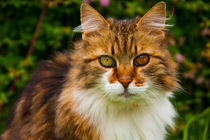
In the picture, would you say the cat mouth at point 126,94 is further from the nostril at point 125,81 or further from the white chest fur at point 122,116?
the white chest fur at point 122,116

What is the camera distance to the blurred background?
168 inches

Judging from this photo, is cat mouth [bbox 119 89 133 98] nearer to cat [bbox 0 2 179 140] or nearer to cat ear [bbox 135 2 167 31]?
cat [bbox 0 2 179 140]

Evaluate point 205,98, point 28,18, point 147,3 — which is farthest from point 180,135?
point 28,18

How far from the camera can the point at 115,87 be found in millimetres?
2297

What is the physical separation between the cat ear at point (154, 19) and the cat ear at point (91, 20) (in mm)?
284

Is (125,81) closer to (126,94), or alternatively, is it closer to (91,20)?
(126,94)

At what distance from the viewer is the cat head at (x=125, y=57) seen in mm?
2348

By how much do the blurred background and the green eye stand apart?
5.39 feet

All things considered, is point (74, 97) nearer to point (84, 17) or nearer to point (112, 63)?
point (112, 63)

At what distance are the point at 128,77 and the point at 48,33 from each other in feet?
8.13

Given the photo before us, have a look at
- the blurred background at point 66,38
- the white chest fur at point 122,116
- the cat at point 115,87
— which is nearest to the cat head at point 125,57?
the cat at point 115,87

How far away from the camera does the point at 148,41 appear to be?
2564 millimetres

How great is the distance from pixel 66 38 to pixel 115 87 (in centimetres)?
277

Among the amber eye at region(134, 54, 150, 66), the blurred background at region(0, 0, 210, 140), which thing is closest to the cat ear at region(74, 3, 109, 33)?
the amber eye at region(134, 54, 150, 66)
